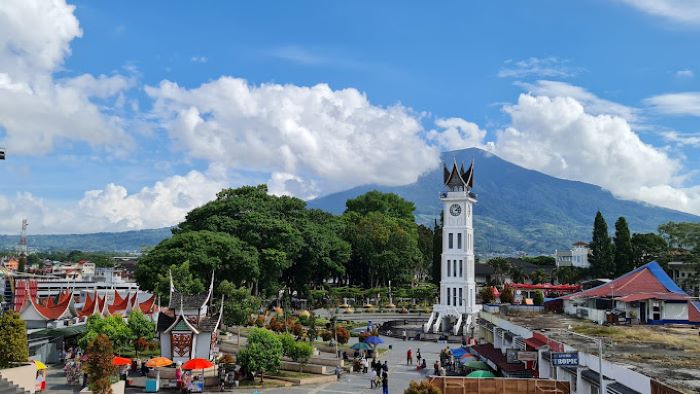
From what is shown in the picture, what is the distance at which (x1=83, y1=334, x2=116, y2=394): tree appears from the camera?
77.9ft

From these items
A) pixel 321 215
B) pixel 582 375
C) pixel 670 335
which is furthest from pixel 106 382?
pixel 321 215

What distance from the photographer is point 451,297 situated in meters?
66.6

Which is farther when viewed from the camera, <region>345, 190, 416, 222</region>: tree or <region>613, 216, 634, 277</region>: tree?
→ <region>345, 190, 416, 222</region>: tree

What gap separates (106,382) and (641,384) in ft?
58.0

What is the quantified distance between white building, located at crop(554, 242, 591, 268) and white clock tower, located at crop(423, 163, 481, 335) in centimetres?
9593

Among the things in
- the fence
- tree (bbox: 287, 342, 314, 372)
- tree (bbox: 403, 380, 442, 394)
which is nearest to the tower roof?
tree (bbox: 287, 342, 314, 372)

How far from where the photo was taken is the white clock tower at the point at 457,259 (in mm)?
65062

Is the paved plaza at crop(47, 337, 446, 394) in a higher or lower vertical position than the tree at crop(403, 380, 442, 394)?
lower

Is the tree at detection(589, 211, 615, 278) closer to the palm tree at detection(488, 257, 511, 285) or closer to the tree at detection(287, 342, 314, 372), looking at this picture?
the palm tree at detection(488, 257, 511, 285)

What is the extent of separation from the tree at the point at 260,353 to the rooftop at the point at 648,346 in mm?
12880

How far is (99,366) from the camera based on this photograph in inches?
936

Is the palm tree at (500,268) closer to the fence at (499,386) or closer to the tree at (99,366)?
the fence at (499,386)

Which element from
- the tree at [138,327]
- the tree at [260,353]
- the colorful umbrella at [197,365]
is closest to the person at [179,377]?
the colorful umbrella at [197,365]

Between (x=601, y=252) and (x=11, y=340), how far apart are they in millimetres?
77877
